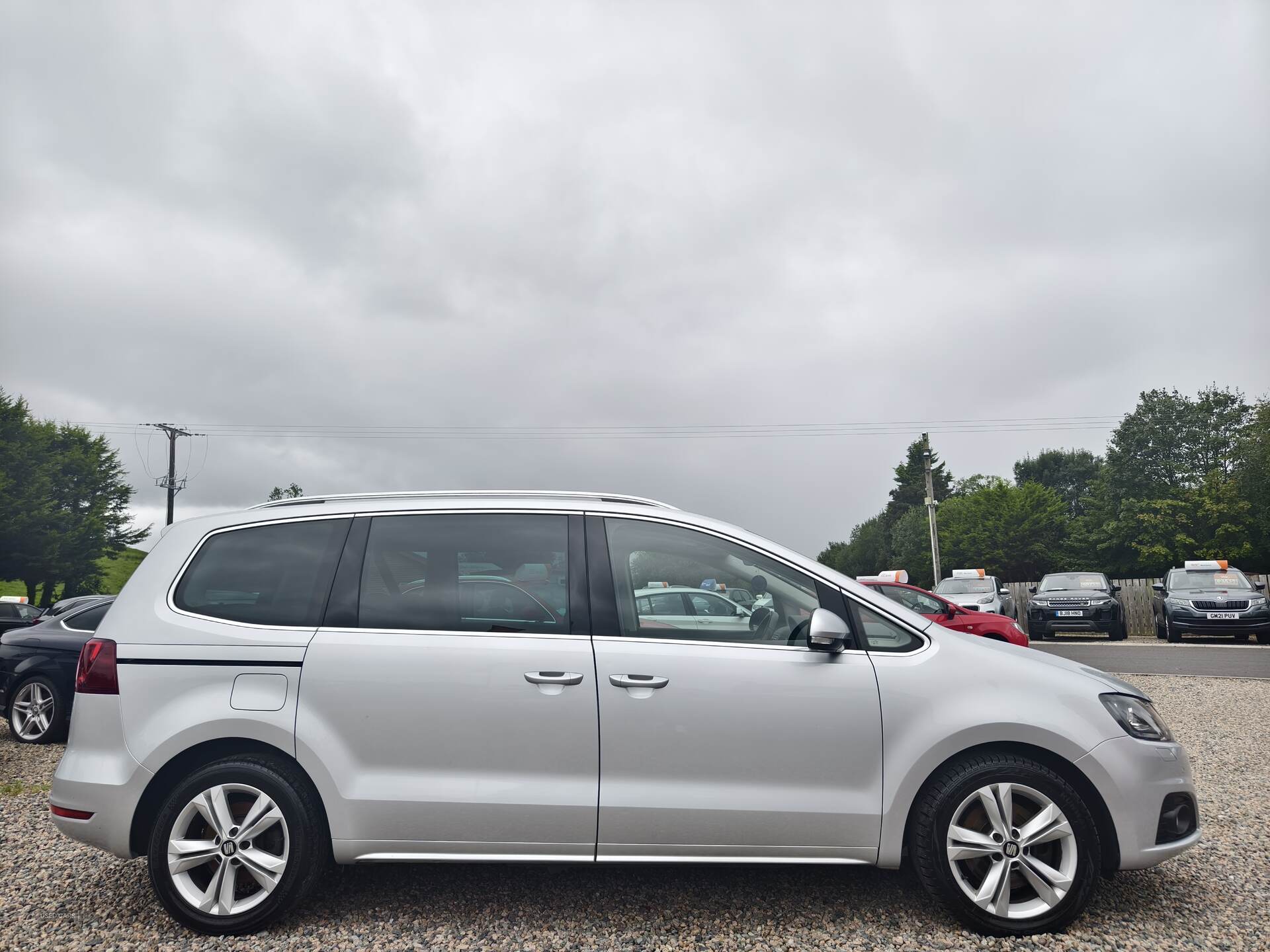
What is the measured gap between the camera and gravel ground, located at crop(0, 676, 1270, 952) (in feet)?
10.7

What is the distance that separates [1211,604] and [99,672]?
69.6 ft

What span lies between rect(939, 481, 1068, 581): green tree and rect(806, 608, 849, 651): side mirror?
65931 mm

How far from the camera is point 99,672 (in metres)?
3.42

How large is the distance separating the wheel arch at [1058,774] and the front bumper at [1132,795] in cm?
4

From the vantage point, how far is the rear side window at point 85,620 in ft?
26.2

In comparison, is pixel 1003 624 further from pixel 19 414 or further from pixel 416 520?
pixel 19 414

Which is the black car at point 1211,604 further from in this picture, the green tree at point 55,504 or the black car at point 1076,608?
the green tree at point 55,504

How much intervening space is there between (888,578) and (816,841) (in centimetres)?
1427

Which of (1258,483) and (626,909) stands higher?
(1258,483)

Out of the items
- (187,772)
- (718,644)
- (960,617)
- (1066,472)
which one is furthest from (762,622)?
(1066,472)

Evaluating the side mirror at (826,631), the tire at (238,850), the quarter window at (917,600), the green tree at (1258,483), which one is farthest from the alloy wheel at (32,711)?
the green tree at (1258,483)

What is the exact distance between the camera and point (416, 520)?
12.3 ft

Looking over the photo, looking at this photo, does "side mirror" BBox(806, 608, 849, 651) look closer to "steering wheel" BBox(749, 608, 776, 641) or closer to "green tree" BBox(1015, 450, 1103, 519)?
"steering wheel" BBox(749, 608, 776, 641)

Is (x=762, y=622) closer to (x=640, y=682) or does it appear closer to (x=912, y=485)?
(x=640, y=682)
